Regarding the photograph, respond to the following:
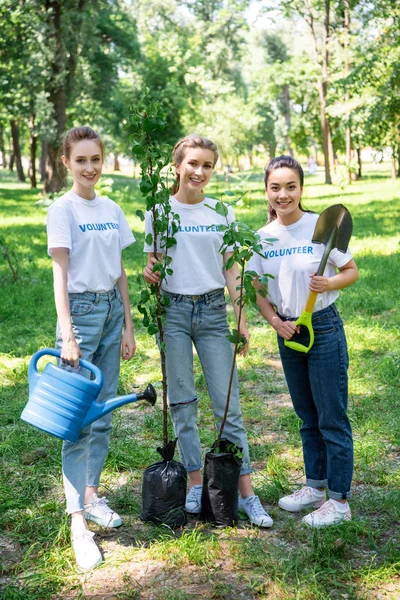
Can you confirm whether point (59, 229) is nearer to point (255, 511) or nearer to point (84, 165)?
point (84, 165)

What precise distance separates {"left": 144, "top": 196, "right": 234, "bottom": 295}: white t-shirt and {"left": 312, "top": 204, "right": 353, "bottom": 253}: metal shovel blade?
41 centimetres

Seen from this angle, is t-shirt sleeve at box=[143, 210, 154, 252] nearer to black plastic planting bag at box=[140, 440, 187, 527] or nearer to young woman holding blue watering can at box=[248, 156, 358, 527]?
young woman holding blue watering can at box=[248, 156, 358, 527]

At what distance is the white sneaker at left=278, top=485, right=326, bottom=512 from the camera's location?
3494mm

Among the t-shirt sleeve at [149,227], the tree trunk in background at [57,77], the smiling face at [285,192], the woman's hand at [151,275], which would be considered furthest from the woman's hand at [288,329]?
the tree trunk in background at [57,77]

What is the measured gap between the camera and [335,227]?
312 cm

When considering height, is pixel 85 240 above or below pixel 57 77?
below

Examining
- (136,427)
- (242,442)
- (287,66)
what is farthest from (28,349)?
(287,66)

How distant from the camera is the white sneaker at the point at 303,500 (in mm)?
3494

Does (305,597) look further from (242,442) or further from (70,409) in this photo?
(70,409)

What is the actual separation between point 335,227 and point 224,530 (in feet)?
4.79

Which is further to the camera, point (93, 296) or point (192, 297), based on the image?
point (192, 297)

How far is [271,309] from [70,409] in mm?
Result: 1040

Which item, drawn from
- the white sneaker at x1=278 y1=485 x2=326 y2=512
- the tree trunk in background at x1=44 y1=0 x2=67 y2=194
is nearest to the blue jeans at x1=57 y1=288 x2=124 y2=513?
the white sneaker at x1=278 y1=485 x2=326 y2=512

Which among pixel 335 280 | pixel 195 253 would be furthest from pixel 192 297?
pixel 335 280
